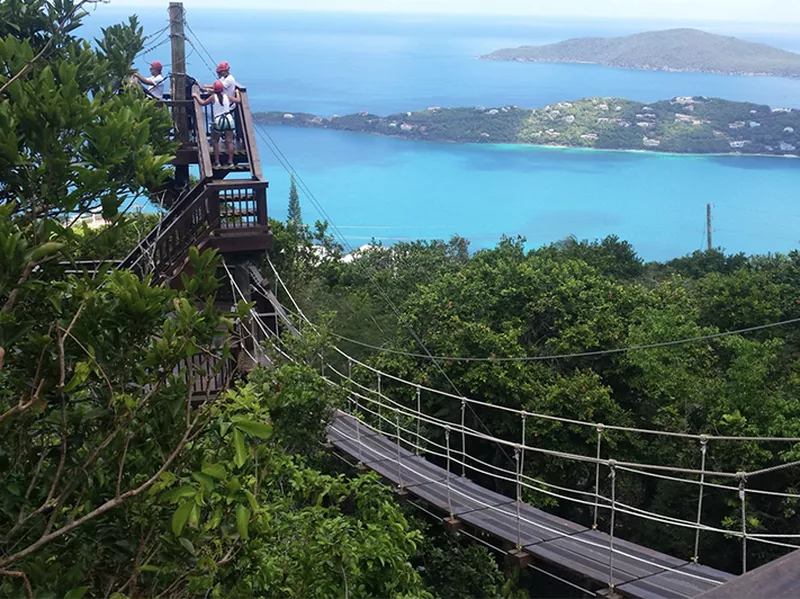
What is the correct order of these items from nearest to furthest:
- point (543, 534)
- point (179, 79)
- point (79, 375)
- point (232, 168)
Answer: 1. point (79, 375)
2. point (543, 534)
3. point (232, 168)
4. point (179, 79)

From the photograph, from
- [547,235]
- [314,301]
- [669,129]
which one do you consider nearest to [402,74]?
[669,129]

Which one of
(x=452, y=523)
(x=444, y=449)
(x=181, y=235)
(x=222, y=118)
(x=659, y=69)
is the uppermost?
(x=659, y=69)

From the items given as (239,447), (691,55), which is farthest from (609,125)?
(239,447)

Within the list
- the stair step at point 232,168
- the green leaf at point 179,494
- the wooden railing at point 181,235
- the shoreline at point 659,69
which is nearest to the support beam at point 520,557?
the wooden railing at point 181,235

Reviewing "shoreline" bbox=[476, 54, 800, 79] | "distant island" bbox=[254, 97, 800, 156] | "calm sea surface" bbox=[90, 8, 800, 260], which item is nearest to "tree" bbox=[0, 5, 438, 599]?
"calm sea surface" bbox=[90, 8, 800, 260]

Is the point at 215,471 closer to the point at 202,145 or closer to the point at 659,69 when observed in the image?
the point at 202,145

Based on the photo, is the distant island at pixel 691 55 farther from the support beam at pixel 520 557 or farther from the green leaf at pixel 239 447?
the green leaf at pixel 239 447

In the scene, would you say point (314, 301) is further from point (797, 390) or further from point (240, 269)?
point (797, 390)
